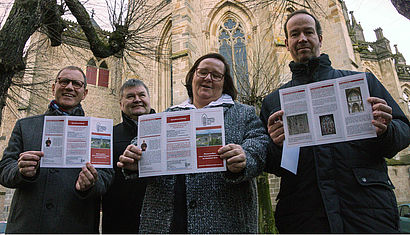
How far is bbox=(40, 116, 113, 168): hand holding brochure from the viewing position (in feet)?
6.48

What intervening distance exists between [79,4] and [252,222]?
5355 mm

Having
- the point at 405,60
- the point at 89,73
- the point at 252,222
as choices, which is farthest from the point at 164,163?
the point at 405,60

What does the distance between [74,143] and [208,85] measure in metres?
1.13

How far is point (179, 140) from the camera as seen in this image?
1.77m

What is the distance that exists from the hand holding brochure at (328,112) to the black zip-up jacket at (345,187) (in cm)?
19

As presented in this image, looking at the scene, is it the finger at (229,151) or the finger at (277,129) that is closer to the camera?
the finger at (229,151)

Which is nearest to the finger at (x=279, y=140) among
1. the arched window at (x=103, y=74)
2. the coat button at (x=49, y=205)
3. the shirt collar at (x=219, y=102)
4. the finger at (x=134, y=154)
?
the shirt collar at (x=219, y=102)

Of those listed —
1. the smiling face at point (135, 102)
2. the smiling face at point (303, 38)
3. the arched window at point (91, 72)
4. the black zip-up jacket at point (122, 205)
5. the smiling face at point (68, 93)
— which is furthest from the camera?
the arched window at point (91, 72)

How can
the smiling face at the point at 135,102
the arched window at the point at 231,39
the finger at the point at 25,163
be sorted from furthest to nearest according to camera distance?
the arched window at the point at 231,39 → the smiling face at the point at 135,102 → the finger at the point at 25,163

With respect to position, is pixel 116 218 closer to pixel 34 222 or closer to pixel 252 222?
pixel 34 222

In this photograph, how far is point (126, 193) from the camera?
2.68 metres

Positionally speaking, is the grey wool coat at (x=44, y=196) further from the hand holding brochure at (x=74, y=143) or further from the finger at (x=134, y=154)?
the finger at (x=134, y=154)

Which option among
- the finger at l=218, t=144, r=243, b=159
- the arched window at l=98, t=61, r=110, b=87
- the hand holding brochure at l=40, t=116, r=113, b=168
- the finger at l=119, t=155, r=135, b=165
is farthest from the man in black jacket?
the arched window at l=98, t=61, r=110, b=87

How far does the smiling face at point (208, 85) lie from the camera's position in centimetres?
205
